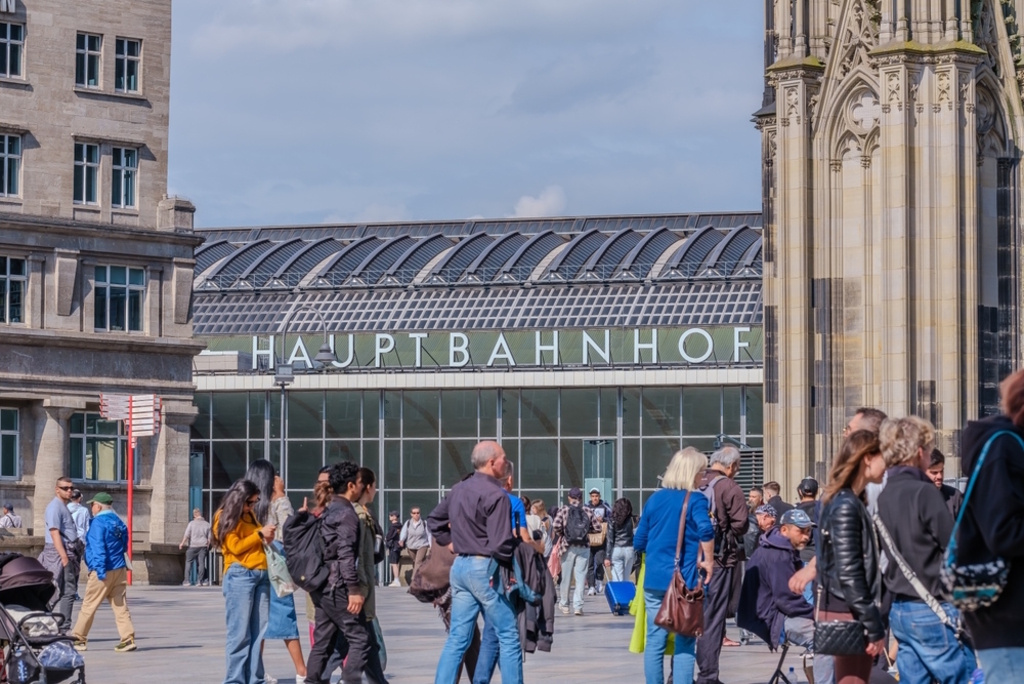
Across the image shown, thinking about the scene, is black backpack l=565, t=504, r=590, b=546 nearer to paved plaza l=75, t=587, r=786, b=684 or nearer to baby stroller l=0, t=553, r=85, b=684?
paved plaza l=75, t=587, r=786, b=684

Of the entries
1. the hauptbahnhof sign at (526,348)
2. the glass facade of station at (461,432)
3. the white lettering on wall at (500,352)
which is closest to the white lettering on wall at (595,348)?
the hauptbahnhof sign at (526,348)

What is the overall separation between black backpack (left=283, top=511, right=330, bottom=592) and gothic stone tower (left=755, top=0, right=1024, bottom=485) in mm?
10857

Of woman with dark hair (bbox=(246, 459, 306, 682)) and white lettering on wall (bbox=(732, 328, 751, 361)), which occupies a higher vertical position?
white lettering on wall (bbox=(732, 328, 751, 361))

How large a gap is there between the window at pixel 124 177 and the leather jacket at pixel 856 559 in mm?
39094

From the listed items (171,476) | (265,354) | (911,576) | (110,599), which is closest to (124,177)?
(171,476)

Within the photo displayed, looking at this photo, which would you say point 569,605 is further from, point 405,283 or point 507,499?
point 405,283

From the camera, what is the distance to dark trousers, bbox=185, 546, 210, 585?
135 ft

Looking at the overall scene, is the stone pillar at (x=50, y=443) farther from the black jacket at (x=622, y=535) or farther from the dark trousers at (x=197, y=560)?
the black jacket at (x=622, y=535)

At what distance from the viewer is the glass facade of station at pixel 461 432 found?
56.2 meters

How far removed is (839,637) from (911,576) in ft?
2.16

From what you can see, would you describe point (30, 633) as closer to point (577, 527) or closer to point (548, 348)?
point (577, 527)

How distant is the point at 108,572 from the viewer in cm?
1948

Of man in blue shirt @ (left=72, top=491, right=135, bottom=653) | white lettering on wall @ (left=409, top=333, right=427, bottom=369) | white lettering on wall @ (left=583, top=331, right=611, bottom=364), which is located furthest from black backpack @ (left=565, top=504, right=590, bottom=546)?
white lettering on wall @ (left=409, top=333, right=427, bottom=369)

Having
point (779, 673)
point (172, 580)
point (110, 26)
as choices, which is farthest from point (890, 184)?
point (110, 26)
